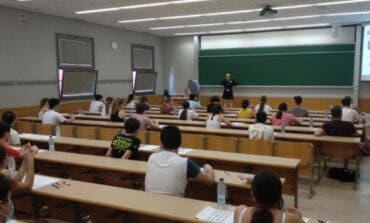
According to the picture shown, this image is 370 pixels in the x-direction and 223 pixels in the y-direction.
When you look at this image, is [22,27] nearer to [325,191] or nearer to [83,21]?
[83,21]

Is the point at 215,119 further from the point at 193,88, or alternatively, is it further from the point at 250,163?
the point at 193,88

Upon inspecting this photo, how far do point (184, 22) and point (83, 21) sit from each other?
11.2ft

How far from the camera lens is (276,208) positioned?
180 centimetres

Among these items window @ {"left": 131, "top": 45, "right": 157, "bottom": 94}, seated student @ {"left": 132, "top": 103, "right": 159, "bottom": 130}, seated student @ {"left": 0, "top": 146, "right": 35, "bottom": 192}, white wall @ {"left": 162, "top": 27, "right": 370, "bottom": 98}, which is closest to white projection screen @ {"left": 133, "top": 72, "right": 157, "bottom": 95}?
window @ {"left": 131, "top": 45, "right": 157, "bottom": 94}

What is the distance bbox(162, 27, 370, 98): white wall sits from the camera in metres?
12.9

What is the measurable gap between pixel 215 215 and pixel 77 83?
985 centimetres

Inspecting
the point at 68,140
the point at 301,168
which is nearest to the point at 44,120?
the point at 68,140

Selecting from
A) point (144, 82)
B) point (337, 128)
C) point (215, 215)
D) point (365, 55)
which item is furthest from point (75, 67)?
point (365, 55)

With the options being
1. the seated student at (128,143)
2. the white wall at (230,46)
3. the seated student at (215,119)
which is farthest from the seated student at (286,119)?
the white wall at (230,46)

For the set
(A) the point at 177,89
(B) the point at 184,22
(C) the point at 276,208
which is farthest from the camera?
(A) the point at 177,89

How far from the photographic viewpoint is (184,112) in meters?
7.50

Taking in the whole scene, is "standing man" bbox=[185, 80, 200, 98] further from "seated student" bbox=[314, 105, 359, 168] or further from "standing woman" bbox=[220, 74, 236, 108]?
"seated student" bbox=[314, 105, 359, 168]

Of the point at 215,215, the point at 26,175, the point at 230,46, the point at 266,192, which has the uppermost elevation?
the point at 230,46

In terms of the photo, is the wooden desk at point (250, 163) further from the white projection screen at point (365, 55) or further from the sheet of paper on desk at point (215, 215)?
the white projection screen at point (365, 55)
